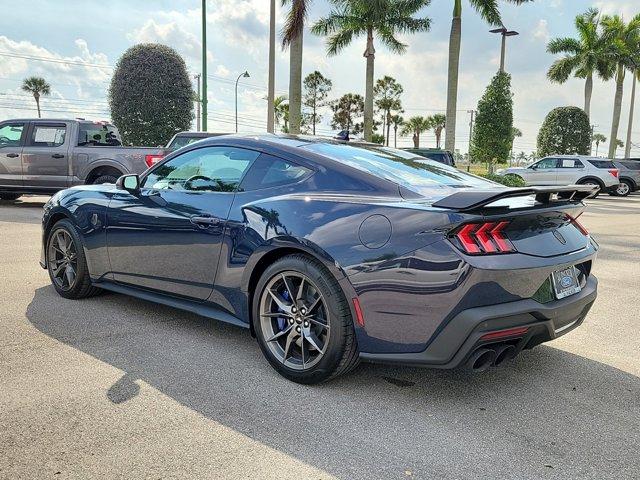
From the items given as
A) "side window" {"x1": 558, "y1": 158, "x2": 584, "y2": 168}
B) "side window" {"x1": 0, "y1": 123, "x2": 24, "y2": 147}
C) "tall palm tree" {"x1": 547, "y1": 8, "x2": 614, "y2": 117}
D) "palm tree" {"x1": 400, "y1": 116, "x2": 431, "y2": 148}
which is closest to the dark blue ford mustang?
"side window" {"x1": 0, "y1": 123, "x2": 24, "y2": 147}

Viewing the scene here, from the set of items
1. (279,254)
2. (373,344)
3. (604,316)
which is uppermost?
(279,254)

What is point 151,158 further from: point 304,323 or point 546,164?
point 546,164

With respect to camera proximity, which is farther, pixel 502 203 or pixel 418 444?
pixel 502 203

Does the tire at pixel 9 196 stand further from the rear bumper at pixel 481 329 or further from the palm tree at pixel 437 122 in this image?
the palm tree at pixel 437 122

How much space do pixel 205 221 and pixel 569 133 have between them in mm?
32010

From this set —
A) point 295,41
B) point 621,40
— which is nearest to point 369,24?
point 295,41

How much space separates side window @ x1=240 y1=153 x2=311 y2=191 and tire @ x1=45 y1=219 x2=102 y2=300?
1.97 m

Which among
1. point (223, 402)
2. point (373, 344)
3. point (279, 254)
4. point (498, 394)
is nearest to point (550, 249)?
point (498, 394)

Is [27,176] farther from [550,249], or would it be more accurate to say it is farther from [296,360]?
[550,249]

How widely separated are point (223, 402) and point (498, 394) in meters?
1.61

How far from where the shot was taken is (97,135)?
12.5 metres

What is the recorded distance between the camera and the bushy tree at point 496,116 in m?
30.9

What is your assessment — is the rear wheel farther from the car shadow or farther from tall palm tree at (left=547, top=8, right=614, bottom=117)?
tall palm tree at (left=547, top=8, right=614, bottom=117)

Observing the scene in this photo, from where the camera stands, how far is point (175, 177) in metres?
4.30
